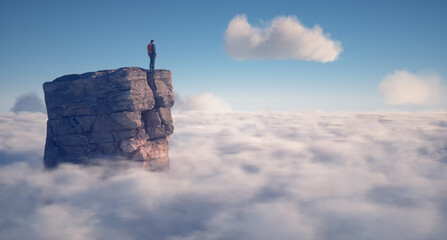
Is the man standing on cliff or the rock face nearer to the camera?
the rock face

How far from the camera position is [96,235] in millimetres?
48562

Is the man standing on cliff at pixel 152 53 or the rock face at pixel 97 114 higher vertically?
the man standing on cliff at pixel 152 53

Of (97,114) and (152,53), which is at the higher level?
(152,53)

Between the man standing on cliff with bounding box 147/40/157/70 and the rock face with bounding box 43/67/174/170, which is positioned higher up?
the man standing on cliff with bounding box 147/40/157/70

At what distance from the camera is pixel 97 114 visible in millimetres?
26719

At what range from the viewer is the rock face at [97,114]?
26.1m

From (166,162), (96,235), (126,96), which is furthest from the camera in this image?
(96,235)

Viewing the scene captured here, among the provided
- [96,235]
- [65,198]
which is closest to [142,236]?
[96,235]

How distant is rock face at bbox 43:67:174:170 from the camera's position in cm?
2614

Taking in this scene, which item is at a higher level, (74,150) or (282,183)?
(74,150)

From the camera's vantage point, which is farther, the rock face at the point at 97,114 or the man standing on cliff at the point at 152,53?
the man standing on cliff at the point at 152,53

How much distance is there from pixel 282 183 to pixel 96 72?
3755 inches

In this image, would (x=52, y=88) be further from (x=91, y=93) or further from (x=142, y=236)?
(x=142, y=236)

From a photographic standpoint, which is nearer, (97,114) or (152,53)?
(97,114)
